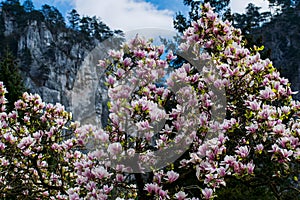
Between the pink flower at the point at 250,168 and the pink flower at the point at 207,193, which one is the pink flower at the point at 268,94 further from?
the pink flower at the point at 207,193

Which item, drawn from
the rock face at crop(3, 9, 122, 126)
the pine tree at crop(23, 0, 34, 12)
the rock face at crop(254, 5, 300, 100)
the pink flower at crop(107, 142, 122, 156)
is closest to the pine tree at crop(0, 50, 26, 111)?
the pink flower at crop(107, 142, 122, 156)

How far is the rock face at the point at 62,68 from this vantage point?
4819 centimetres

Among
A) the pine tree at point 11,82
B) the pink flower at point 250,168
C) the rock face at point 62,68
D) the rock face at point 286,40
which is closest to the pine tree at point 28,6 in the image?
the rock face at point 62,68

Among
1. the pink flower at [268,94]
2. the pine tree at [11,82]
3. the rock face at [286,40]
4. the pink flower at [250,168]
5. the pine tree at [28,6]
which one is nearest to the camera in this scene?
the pink flower at [250,168]

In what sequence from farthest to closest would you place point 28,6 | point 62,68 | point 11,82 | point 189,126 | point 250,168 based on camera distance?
1. point 28,6
2. point 62,68
3. point 11,82
4. point 189,126
5. point 250,168

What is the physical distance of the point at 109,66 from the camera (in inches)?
146

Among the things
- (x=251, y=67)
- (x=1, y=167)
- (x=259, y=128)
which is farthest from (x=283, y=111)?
(x=1, y=167)

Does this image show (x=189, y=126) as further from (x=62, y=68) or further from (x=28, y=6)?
(x=28, y=6)

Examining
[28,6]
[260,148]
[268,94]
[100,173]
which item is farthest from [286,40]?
[100,173]

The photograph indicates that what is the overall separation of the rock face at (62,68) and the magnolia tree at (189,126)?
42645 millimetres

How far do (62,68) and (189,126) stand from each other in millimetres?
52803

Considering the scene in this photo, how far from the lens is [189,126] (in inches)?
136

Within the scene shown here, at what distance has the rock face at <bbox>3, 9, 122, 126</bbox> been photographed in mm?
48188

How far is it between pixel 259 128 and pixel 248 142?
9.9 inches
